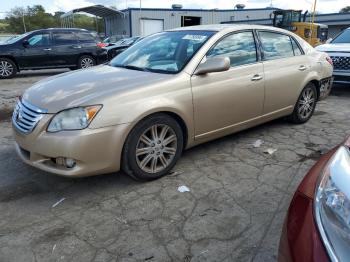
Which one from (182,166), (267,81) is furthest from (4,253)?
(267,81)

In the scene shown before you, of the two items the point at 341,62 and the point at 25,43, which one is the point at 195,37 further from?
the point at 25,43

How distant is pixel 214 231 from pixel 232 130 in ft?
6.00

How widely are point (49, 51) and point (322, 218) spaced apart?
12.6 m

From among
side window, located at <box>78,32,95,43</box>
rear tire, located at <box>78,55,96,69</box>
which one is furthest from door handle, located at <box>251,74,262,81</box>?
side window, located at <box>78,32,95,43</box>

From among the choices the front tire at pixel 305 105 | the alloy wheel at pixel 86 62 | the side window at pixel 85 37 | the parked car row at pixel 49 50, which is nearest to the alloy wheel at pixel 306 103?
the front tire at pixel 305 105

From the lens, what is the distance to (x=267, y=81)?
4.70 m

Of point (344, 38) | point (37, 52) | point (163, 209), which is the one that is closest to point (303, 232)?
point (163, 209)

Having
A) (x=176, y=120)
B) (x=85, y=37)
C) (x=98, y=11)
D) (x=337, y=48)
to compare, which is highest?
(x=98, y=11)

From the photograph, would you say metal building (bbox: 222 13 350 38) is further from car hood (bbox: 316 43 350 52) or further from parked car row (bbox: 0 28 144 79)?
Answer: car hood (bbox: 316 43 350 52)

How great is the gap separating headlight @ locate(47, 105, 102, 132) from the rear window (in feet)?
36.3

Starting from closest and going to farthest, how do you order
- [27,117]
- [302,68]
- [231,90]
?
[27,117] → [231,90] → [302,68]

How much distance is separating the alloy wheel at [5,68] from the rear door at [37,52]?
35cm

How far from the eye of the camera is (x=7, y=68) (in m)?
12.1

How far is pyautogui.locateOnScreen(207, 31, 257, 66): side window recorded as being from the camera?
4.25m
